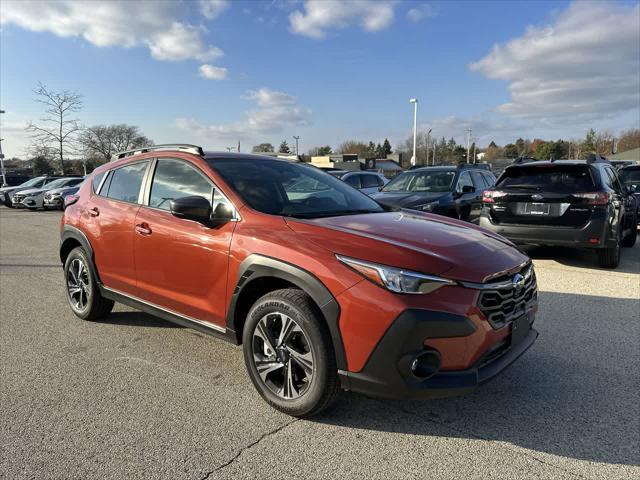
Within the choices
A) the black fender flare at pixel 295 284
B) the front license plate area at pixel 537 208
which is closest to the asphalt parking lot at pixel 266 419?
the black fender flare at pixel 295 284

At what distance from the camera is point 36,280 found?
22.3ft

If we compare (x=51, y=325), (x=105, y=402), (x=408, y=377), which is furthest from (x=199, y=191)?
(x=51, y=325)

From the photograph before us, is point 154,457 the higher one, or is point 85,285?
point 85,285

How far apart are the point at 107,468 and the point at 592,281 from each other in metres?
6.26

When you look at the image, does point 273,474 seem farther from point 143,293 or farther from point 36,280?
point 36,280

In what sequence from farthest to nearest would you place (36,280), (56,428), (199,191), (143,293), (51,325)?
(36,280) < (51,325) < (143,293) < (199,191) < (56,428)

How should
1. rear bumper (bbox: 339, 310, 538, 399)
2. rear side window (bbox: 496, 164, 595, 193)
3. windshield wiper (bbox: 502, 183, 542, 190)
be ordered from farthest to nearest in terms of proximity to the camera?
windshield wiper (bbox: 502, 183, 542, 190), rear side window (bbox: 496, 164, 595, 193), rear bumper (bbox: 339, 310, 538, 399)

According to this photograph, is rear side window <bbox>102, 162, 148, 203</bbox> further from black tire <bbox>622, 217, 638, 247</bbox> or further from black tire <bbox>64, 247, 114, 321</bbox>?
black tire <bbox>622, 217, 638, 247</bbox>

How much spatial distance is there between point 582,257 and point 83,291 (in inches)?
309

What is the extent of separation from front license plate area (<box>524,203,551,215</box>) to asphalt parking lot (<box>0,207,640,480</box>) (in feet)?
9.19

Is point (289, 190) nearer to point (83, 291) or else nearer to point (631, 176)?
point (83, 291)

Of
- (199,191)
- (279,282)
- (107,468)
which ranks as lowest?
(107,468)

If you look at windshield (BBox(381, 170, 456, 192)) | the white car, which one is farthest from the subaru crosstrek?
the white car

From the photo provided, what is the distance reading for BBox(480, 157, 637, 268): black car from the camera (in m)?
6.64
